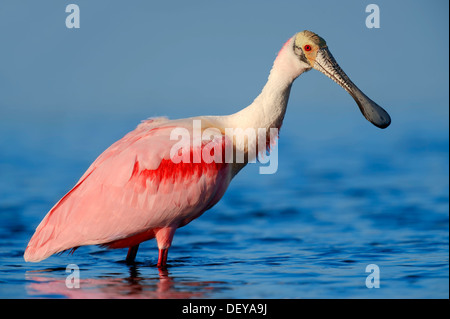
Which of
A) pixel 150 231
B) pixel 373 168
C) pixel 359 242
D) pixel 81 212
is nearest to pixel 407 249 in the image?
pixel 359 242

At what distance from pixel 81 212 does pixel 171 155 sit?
1066 mm

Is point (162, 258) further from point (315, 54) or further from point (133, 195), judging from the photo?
point (315, 54)

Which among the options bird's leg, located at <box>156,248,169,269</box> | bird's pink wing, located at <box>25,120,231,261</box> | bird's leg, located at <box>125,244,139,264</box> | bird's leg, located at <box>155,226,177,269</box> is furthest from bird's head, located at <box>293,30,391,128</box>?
bird's leg, located at <box>125,244,139,264</box>

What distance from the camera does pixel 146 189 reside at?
9.24 metres

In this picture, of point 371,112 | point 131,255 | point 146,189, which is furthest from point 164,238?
point 371,112

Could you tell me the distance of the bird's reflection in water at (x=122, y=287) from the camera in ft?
27.6

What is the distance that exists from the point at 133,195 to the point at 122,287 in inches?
39.4

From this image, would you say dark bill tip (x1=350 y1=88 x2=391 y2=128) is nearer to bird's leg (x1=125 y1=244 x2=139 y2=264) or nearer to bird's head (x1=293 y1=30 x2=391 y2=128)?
bird's head (x1=293 y1=30 x2=391 y2=128)

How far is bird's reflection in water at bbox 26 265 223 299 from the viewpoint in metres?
8.42

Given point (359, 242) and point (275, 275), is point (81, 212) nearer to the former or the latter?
point (275, 275)

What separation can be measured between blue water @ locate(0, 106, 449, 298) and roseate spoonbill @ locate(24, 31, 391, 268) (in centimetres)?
43
